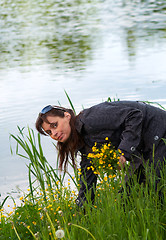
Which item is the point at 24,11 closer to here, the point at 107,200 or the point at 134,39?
the point at 134,39

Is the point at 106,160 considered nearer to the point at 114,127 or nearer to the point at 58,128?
the point at 114,127

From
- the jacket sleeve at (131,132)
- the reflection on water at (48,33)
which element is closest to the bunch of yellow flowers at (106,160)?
the jacket sleeve at (131,132)

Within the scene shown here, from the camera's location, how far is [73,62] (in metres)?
10.7

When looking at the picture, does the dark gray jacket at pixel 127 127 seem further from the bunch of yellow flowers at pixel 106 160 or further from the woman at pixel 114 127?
the bunch of yellow flowers at pixel 106 160

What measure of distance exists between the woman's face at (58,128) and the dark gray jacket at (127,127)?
0.30ft

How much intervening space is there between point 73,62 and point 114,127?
25.0 ft

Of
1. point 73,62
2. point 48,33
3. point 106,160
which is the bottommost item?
point 48,33

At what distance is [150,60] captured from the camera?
10.3 metres

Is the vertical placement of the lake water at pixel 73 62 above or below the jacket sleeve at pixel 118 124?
below

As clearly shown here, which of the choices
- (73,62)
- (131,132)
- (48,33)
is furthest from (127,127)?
(48,33)

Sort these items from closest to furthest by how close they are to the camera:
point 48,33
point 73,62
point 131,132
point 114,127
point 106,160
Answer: point 106,160 → point 131,132 → point 114,127 → point 73,62 → point 48,33

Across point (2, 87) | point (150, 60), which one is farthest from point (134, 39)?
point (2, 87)

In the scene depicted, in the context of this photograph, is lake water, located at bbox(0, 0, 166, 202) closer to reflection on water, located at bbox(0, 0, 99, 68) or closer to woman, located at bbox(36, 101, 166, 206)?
reflection on water, located at bbox(0, 0, 99, 68)

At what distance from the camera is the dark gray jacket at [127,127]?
3143mm
